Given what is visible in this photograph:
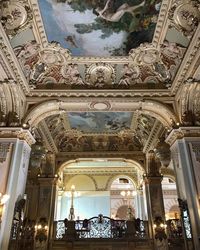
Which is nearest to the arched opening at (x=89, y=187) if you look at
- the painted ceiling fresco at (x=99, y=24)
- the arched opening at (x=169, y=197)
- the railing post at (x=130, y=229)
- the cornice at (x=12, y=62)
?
the arched opening at (x=169, y=197)

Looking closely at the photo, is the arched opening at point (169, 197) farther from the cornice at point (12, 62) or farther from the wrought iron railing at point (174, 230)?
the cornice at point (12, 62)

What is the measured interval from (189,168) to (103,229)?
6.82 metres

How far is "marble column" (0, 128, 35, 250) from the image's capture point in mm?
7479

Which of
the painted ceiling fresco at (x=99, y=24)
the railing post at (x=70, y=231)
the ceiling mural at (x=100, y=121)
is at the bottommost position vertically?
the railing post at (x=70, y=231)

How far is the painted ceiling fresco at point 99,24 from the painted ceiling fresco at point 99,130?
13.3 feet

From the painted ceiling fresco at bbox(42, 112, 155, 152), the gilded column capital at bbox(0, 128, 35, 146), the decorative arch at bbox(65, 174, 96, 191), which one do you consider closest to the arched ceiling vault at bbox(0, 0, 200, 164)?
the gilded column capital at bbox(0, 128, 35, 146)

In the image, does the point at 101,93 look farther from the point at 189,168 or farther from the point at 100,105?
the point at 189,168

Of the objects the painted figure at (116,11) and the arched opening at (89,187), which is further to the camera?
the arched opening at (89,187)

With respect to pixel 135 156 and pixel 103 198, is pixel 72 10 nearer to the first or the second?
pixel 135 156

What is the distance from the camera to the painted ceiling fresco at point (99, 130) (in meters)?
12.4

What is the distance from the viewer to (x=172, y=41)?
8133 millimetres

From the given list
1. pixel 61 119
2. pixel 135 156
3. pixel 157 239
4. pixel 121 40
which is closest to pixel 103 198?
pixel 135 156

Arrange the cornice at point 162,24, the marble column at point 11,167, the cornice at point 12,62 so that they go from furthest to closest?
the marble column at point 11,167, the cornice at point 162,24, the cornice at point 12,62

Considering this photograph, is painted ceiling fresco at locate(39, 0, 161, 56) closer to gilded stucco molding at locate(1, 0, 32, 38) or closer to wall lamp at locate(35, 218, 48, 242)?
gilded stucco molding at locate(1, 0, 32, 38)
